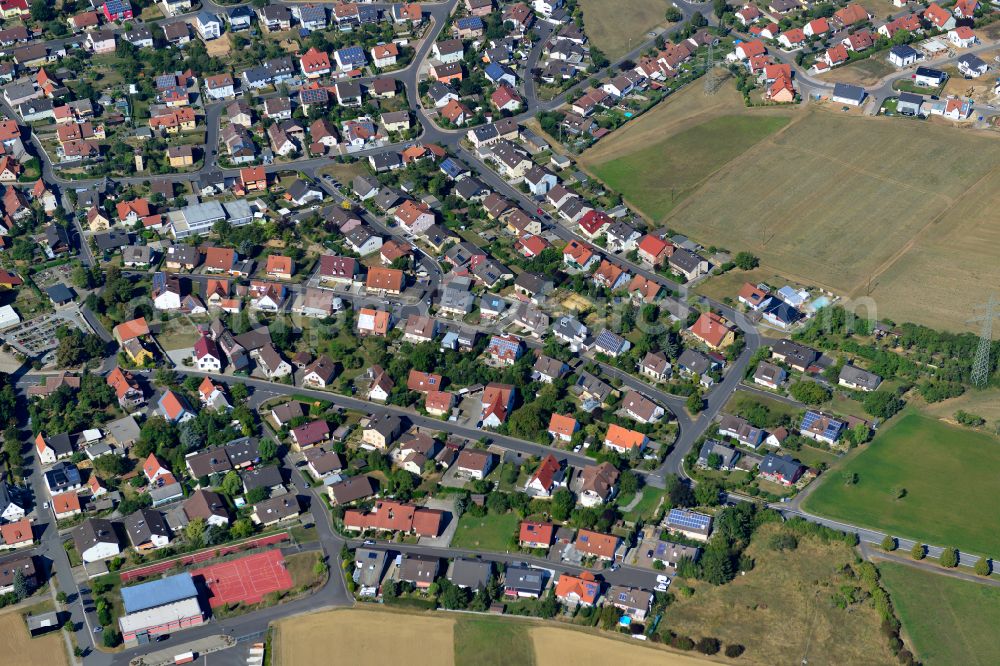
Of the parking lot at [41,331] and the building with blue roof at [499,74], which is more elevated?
the building with blue roof at [499,74]

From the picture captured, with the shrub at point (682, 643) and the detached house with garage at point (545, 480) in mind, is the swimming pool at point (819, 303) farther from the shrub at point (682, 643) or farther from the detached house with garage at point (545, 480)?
the shrub at point (682, 643)

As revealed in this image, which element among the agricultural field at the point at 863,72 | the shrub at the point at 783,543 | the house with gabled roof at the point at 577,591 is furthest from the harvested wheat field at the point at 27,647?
the agricultural field at the point at 863,72

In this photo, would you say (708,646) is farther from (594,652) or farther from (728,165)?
(728,165)

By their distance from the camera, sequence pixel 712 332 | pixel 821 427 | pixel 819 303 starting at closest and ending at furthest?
pixel 821 427, pixel 712 332, pixel 819 303

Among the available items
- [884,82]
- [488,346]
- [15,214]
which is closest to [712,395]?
[488,346]

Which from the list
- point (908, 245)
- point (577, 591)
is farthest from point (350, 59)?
point (577, 591)

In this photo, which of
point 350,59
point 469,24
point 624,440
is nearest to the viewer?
point 624,440
